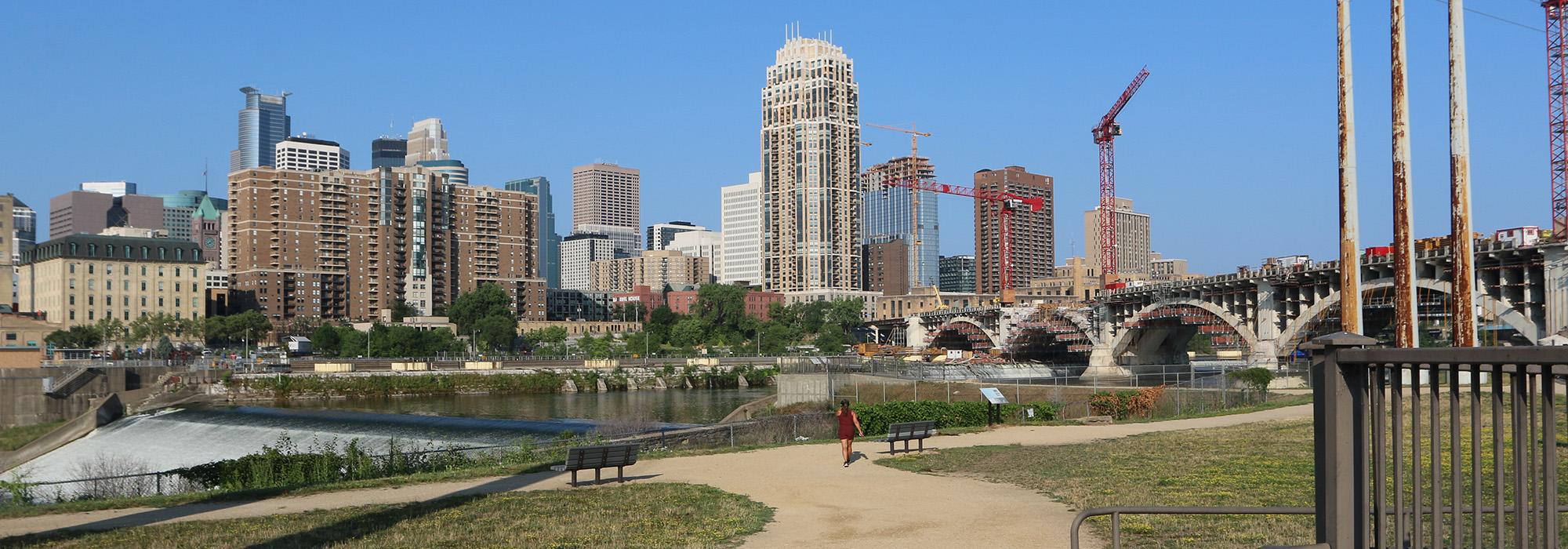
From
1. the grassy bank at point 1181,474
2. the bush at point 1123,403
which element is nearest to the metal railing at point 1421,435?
the grassy bank at point 1181,474

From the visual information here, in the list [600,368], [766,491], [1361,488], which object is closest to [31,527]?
[766,491]

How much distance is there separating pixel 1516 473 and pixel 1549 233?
219 ft

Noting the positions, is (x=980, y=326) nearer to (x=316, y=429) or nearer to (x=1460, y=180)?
(x=316, y=429)

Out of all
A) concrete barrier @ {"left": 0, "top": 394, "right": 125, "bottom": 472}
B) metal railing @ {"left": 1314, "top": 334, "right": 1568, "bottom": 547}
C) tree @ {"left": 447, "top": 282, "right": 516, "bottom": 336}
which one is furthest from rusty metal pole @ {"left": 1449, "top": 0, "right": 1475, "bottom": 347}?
tree @ {"left": 447, "top": 282, "right": 516, "bottom": 336}

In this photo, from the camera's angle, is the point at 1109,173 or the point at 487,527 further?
the point at 1109,173

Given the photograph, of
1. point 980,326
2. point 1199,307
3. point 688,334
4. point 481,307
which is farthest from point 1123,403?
point 481,307

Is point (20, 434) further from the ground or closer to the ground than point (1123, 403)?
closer to the ground

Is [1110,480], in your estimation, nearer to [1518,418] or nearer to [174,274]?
[1518,418]

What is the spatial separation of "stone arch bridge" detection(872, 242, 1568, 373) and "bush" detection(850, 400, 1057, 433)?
31846 mm

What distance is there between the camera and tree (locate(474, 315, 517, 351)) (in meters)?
182

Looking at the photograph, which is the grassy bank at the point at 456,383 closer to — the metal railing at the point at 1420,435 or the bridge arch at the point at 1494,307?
the bridge arch at the point at 1494,307

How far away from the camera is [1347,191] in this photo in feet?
86.5

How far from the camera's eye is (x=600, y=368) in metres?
125

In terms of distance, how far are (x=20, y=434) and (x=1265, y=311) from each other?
7852 cm
